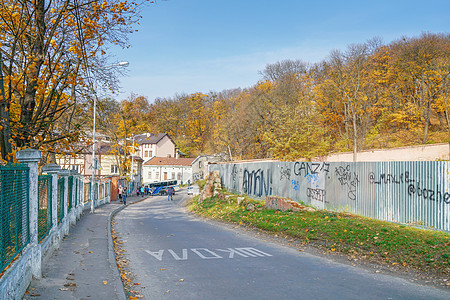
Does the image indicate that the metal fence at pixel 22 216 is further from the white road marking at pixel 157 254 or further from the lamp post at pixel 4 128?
the white road marking at pixel 157 254

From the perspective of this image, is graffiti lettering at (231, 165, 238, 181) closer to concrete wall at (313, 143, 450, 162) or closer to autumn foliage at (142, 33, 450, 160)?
autumn foliage at (142, 33, 450, 160)

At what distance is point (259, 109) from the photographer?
52.0 metres

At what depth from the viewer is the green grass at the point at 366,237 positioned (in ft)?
30.5

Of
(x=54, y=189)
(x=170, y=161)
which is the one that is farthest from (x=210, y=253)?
(x=170, y=161)

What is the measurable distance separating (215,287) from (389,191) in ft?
28.3

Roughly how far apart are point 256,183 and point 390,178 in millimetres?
11369

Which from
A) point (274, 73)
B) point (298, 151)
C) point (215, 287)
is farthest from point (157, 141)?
point (215, 287)

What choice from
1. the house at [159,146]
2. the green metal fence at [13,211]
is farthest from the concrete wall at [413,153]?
the house at [159,146]

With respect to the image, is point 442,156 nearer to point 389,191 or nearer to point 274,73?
point 389,191

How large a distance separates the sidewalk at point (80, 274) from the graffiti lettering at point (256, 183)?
37.0ft

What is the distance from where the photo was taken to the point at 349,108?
1571 inches

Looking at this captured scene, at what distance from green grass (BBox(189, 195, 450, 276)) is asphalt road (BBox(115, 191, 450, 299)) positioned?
112 centimetres

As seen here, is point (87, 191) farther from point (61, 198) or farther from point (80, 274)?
point (80, 274)

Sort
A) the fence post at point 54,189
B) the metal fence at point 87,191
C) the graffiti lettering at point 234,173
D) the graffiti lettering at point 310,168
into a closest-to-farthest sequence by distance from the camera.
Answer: the fence post at point 54,189 < the graffiti lettering at point 310,168 < the metal fence at point 87,191 < the graffiti lettering at point 234,173
